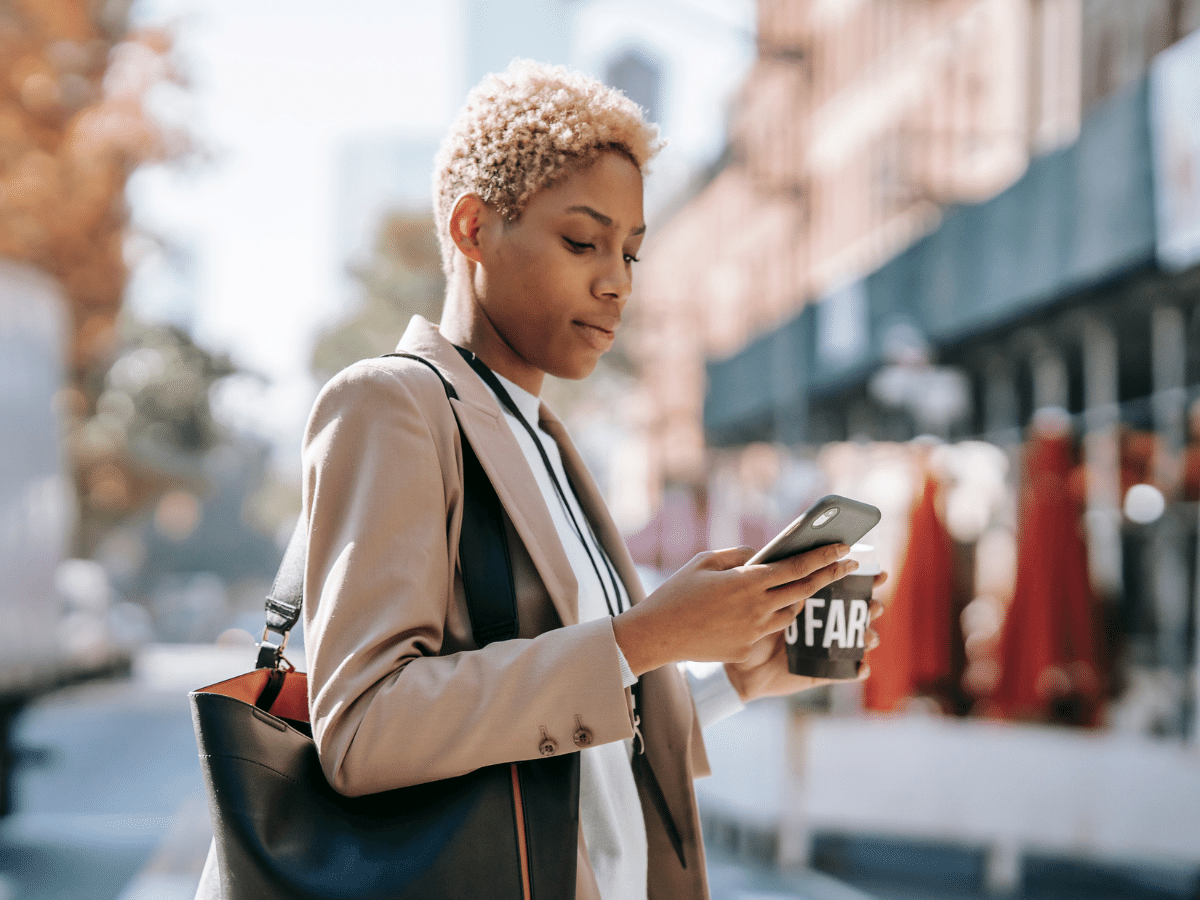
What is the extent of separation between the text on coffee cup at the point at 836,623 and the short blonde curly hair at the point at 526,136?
27.1 inches

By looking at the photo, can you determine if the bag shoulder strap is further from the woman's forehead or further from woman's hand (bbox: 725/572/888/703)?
woman's hand (bbox: 725/572/888/703)

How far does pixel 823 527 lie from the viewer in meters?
1.63

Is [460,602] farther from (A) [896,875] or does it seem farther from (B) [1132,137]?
(B) [1132,137]

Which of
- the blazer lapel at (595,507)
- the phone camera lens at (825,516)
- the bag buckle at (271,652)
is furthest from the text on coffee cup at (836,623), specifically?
the bag buckle at (271,652)

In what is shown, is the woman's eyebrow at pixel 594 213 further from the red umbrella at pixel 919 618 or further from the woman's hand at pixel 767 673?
the red umbrella at pixel 919 618

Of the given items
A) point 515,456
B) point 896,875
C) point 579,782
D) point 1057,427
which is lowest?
point 896,875

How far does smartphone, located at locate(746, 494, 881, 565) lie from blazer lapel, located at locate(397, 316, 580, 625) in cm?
25

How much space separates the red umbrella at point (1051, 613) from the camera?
7836 mm

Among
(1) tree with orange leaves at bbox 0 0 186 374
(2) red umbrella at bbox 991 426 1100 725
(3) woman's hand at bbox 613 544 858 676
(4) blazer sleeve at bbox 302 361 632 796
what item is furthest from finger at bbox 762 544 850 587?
(1) tree with orange leaves at bbox 0 0 186 374

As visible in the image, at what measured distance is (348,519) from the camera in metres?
1.62

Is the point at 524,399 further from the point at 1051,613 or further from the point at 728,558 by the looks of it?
the point at 1051,613

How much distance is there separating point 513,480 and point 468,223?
0.39 meters

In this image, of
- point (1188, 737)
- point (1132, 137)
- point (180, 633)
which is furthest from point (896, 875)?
point (180, 633)

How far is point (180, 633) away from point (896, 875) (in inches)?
1528
